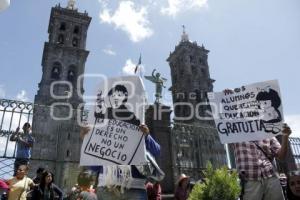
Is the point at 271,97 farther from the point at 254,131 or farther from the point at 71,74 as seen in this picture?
the point at 71,74

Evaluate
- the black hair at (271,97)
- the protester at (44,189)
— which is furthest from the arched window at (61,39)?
the black hair at (271,97)

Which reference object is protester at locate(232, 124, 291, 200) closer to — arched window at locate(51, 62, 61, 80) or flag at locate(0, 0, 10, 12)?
flag at locate(0, 0, 10, 12)

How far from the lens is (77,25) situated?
41125 mm

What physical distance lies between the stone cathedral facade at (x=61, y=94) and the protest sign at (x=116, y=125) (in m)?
17.8

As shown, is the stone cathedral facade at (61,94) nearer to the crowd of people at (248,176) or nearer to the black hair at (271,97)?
the crowd of people at (248,176)

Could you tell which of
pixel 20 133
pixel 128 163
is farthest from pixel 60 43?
pixel 128 163

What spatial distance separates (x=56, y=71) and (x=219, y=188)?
109ft

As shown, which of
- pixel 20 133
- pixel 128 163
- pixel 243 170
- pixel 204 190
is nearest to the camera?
pixel 128 163

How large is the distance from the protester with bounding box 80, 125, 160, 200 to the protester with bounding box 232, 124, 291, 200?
129 cm

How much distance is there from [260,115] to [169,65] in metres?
44.7

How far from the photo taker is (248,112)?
4.79 metres

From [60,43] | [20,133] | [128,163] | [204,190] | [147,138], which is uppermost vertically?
[60,43]

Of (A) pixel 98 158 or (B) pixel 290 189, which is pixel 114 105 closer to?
(A) pixel 98 158

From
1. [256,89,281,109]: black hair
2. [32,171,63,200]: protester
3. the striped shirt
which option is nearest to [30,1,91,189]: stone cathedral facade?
[32,171,63,200]: protester
